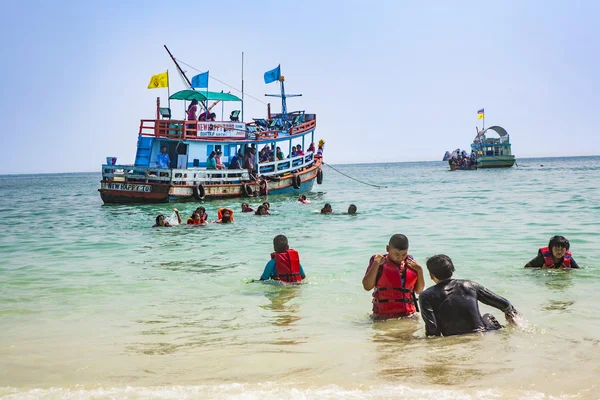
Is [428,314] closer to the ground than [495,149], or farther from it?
closer to the ground

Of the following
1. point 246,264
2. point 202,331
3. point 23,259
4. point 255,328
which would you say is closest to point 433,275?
point 255,328

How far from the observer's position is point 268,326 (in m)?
6.62

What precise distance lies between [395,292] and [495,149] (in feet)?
212

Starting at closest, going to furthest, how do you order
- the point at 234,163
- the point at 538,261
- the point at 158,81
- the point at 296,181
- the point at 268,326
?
the point at 268,326
the point at 538,261
the point at 158,81
the point at 234,163
the point at 296,181

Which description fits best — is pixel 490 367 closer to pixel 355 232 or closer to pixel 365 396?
pixel 365 396

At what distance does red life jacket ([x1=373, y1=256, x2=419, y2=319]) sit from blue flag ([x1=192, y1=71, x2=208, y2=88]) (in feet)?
81.2

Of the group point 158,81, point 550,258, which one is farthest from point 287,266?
point 158,81

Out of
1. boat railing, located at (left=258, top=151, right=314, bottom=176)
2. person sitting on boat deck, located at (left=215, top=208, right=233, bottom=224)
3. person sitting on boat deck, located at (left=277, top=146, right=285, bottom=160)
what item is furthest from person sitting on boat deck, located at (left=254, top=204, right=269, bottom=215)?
person sitting on boat deck, located at (left=277, top=146, right=285, bottom=160)

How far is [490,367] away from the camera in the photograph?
4.61 metres

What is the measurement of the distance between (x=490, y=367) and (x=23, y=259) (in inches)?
436

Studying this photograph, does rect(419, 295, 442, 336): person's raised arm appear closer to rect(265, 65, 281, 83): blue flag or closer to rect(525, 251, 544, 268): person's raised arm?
rect(525, 251, 544, 268): person's raised arm

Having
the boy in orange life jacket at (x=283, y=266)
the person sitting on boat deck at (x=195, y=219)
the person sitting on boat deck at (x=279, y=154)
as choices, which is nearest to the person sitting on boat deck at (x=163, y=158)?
the person sitting on boat deck at (x=279, y=154)

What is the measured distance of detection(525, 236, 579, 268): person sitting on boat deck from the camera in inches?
324

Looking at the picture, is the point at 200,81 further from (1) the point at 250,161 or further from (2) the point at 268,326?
(2) the point at 268,326
